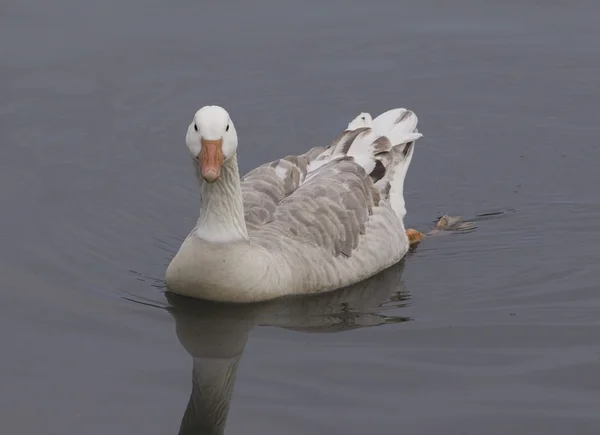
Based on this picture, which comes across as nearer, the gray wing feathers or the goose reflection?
the goose reflection

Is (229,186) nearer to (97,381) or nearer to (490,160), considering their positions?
(97,381)

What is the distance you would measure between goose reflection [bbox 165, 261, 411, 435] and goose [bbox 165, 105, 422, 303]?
0.10 m

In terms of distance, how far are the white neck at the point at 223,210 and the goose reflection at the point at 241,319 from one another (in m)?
0.64

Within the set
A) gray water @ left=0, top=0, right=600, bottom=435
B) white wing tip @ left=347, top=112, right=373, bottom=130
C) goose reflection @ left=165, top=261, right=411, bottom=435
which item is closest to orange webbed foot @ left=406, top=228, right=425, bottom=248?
gray water @ left=0, top=0, right=600, bottom=435

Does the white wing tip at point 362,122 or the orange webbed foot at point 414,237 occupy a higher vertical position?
the white wing tip at point 362,122

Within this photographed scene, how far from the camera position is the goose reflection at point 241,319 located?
34.5 feet

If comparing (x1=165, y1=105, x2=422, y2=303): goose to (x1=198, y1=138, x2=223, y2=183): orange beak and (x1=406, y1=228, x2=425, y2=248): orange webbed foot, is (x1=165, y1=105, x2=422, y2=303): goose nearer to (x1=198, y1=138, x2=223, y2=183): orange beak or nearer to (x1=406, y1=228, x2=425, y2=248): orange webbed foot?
(x1=198, y1=138, x2=223, y2=183): orange beak

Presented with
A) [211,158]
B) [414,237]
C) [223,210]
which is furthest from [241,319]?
[414,237]

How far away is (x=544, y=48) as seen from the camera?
16844 mm

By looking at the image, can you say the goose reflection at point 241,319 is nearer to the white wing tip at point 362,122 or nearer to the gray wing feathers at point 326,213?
the gray wing feathers at point 326,213

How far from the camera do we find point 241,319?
37.4 feet

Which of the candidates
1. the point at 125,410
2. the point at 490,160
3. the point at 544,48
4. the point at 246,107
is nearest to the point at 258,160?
the point at 246,107

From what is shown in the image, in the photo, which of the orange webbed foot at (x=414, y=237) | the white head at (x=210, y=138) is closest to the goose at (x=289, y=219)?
the white head at (x=210, y=138)

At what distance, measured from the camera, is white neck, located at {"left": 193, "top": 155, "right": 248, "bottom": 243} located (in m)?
11.3
